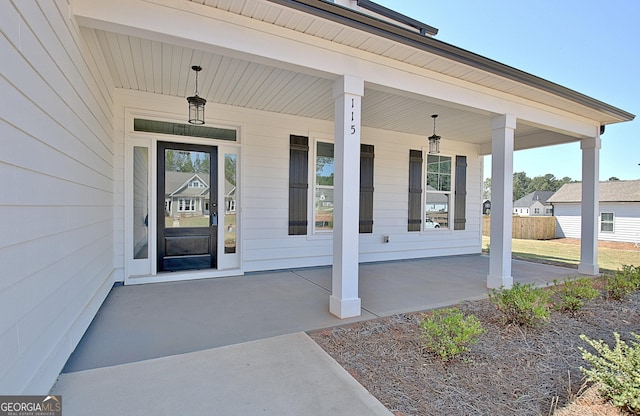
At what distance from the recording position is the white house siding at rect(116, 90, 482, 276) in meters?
4.68

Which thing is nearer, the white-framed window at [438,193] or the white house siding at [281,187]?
the white house siding at [281,187]

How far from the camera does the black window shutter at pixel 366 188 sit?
6008 millimetres

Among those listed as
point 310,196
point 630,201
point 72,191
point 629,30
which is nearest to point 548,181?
point 630,201

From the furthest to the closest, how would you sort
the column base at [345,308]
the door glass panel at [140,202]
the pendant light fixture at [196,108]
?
1. the door glass panel at [140,202]
2. the pendant light fixture at [196,108]
3. the column base at [345,308]

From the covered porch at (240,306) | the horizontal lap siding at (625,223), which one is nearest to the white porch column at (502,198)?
the covered porch at (240,306)

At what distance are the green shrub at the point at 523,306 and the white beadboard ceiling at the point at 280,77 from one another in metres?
2.39

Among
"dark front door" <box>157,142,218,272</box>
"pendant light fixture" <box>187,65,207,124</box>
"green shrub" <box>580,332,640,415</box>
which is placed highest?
"pendant light fixture" <box>187,65,207,124</box>

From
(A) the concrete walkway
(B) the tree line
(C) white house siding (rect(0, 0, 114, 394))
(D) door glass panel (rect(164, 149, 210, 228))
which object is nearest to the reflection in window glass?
(A) the concrete walkway

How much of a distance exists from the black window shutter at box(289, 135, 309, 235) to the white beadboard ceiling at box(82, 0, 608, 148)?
561mm

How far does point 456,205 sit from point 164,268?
20.8 feet

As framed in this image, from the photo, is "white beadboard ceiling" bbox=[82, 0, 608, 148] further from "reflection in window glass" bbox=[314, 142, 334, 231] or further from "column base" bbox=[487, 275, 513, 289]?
"column base" bbox=[487, 275, 513, 289]

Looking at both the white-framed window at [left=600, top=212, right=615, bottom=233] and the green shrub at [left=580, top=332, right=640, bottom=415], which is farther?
the white-framed window at [left=600, top=212, right=615, bottom=233]

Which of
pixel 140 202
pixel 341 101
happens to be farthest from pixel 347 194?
pixel 140 202

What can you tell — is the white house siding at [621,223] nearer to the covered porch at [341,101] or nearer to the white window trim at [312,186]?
the covered porch at [341,101]
